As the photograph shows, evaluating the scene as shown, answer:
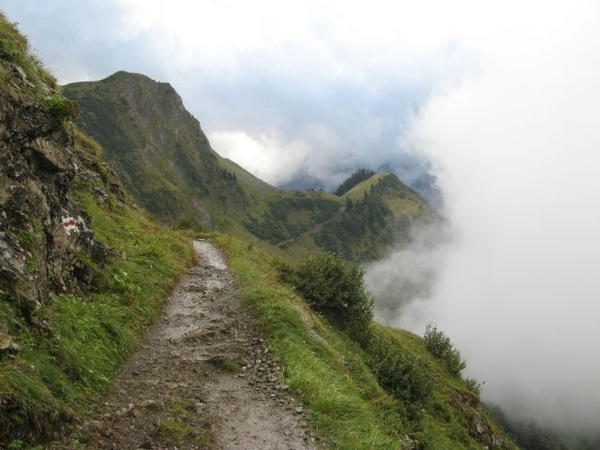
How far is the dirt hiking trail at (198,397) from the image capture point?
10358 millimetres

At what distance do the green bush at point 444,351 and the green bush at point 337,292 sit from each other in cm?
2170

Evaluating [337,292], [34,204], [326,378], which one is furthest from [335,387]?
[337,292]

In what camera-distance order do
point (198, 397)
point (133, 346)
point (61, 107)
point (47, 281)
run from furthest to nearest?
point (61, 107)
point (133, 346)
point (47, 281)
point (198, 397)

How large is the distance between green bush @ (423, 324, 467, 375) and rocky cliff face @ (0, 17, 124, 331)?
3753cm

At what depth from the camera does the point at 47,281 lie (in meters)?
13.6

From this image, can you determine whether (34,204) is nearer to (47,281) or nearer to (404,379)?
(47,281)

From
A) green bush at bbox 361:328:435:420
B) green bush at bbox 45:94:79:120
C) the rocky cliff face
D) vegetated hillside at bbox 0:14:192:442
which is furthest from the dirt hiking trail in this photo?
green bush at bbox 45:94:79:120

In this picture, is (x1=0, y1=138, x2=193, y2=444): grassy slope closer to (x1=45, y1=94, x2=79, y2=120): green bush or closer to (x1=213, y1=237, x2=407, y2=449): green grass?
(x1=213, y1=237, x2=407, y2=449): green grass

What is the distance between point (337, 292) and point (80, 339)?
1700 cm

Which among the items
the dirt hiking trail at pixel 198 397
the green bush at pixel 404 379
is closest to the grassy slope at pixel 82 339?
the dirt hiking trail at pixel 198 397

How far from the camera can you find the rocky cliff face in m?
11.3

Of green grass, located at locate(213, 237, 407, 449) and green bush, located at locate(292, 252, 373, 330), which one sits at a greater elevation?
green bush, located at locate(292, 252, 373, 330)

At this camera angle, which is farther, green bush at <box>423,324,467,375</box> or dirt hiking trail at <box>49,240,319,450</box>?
green bush at <box>423,324,467,375</box>

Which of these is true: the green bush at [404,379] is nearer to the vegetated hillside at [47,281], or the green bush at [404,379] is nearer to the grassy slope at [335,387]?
the grassy slope at [335,387]
